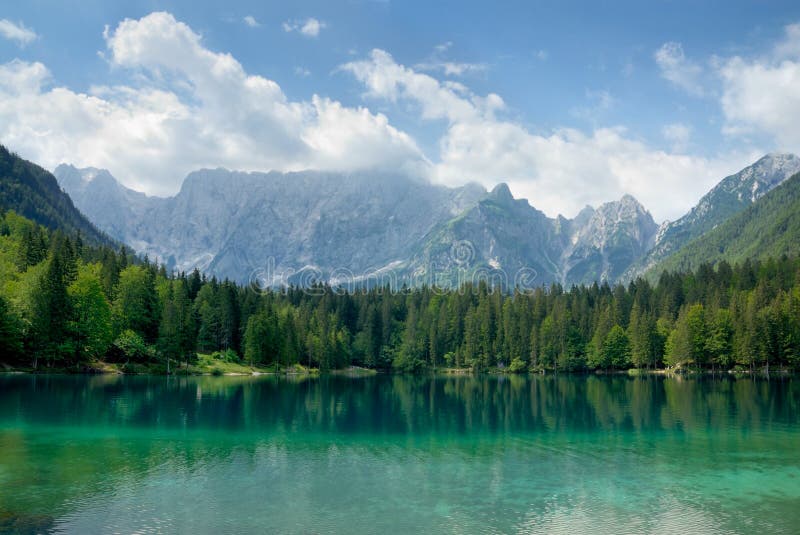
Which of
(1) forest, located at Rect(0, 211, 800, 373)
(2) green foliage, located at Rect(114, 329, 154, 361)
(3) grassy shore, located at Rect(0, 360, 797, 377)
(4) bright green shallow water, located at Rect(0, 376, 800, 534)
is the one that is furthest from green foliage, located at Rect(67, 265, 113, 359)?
(4) bright green shallow water, located at Rect(0, 376, 800, 534)

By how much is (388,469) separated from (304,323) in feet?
480

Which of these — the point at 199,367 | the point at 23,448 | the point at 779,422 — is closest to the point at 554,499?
the point at 23,448

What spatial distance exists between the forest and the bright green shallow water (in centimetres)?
3987

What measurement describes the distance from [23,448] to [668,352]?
15361 centimetres

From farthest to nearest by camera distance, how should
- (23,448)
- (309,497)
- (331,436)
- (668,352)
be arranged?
(668,352)
(331,436)
(23,448)
(309,497)

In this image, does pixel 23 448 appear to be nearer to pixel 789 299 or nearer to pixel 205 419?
pixel 205 419

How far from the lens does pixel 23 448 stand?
37.2 m

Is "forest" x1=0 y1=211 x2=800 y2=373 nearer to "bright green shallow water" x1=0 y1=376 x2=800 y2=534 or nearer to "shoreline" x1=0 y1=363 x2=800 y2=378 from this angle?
"shoreline" x1=0 y1=363 x2=800 y2=378

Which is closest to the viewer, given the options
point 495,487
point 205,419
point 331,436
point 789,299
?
point 495,487

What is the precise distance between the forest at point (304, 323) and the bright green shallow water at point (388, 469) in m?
39.9

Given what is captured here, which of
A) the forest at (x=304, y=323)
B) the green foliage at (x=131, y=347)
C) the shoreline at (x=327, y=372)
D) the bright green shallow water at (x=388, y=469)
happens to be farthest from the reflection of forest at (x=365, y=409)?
the green foliage at (x=131, y=347)

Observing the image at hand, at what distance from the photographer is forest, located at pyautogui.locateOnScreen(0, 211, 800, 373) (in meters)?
105

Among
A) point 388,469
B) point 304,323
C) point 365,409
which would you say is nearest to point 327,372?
point 304,323

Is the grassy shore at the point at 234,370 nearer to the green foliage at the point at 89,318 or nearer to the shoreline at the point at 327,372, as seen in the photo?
the shoreline at the point at 327,372
